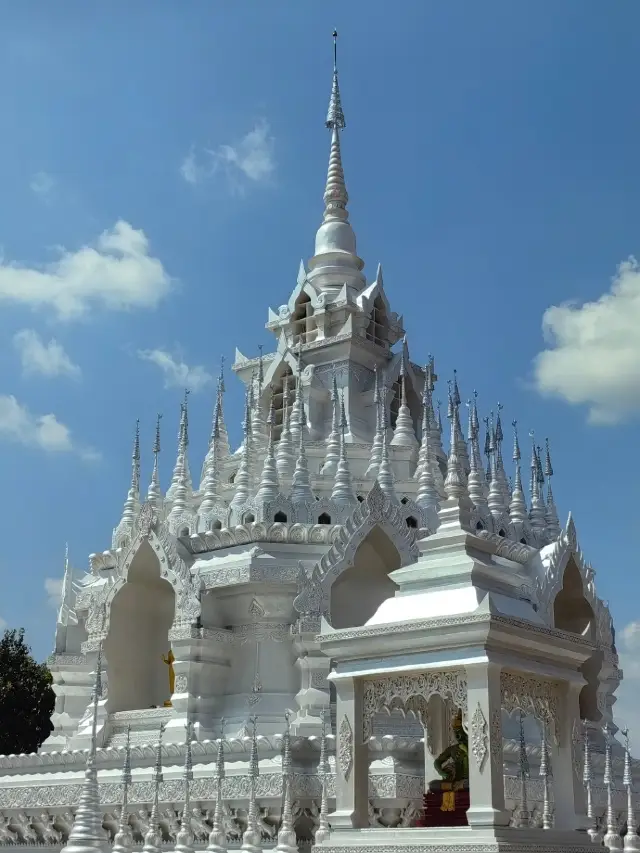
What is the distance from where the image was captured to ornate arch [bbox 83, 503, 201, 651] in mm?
23312

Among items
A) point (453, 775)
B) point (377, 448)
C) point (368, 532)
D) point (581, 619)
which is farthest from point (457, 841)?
point (581, 619)

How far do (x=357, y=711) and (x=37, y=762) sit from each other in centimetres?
1321

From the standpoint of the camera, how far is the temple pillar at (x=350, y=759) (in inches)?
466

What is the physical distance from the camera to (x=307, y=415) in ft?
94.1

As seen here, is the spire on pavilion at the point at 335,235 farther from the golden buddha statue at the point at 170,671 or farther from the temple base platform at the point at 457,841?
the temple base platform at the point at 457,841

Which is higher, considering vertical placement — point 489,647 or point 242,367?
point 242,367

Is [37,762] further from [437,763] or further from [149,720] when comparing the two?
[437,763]

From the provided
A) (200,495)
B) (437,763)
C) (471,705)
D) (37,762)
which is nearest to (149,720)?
(37,762)

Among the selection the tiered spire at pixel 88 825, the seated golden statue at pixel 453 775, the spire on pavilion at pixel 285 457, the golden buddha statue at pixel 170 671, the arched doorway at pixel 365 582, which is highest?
the spire on pavilion at pixel 285 457

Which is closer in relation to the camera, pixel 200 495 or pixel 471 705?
pixel 471 705

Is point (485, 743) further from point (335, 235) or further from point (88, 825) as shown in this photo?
point (335, 235)

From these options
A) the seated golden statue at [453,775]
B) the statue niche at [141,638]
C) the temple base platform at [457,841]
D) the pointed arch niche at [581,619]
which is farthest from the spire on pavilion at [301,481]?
the temple base platform at [457,841]

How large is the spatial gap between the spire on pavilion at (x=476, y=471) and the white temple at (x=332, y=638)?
17 centimetres

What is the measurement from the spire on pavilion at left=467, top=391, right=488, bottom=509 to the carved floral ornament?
13585 mm
